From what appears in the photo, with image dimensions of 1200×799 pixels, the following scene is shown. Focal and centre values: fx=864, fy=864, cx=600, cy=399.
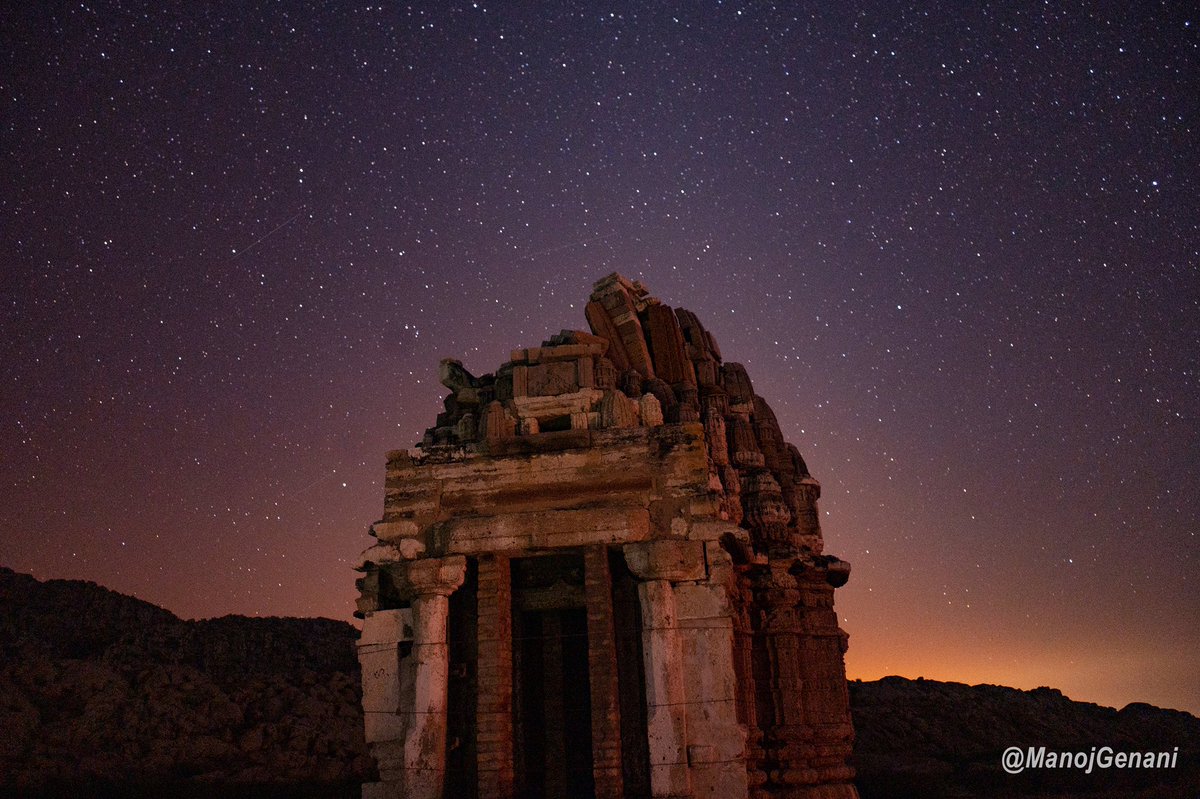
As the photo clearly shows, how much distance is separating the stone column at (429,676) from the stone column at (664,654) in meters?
2.85

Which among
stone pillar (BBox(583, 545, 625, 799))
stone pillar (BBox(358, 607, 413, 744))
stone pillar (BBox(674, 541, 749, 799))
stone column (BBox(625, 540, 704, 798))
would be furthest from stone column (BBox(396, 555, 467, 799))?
stone pillar (BBox(674, 541, 749, 799))

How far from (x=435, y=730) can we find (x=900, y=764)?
100 ft


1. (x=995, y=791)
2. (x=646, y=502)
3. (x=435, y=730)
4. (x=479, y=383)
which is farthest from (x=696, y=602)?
(x=995, y=791)

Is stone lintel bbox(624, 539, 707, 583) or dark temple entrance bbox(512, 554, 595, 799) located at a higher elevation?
stone lintel bbox(624, 539, 707, 583)

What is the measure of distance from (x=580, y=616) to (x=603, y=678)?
11.8 ft

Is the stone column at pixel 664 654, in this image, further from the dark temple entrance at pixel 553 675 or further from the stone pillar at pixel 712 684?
the dark temple entrance at pixel 553 675

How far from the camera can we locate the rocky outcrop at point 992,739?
107ft

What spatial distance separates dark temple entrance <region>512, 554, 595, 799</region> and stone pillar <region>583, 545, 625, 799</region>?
218 centimetres

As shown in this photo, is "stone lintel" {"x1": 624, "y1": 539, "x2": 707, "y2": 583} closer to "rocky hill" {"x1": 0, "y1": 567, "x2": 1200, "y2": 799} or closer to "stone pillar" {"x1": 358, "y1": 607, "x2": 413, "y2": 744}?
"stone pillar" {"x1": 358, "y1": 607, "x2": 413, "y2": 744}

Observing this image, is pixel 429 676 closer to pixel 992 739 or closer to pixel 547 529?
pixel 547 529

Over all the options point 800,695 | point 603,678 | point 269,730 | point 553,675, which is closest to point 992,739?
point 800,695

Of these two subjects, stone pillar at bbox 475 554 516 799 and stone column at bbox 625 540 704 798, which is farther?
stone pillar at bbox 475 554 516 799

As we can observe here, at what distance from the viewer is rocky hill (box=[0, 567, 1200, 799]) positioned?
105 feet

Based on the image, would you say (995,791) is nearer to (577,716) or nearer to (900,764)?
(900,764)
